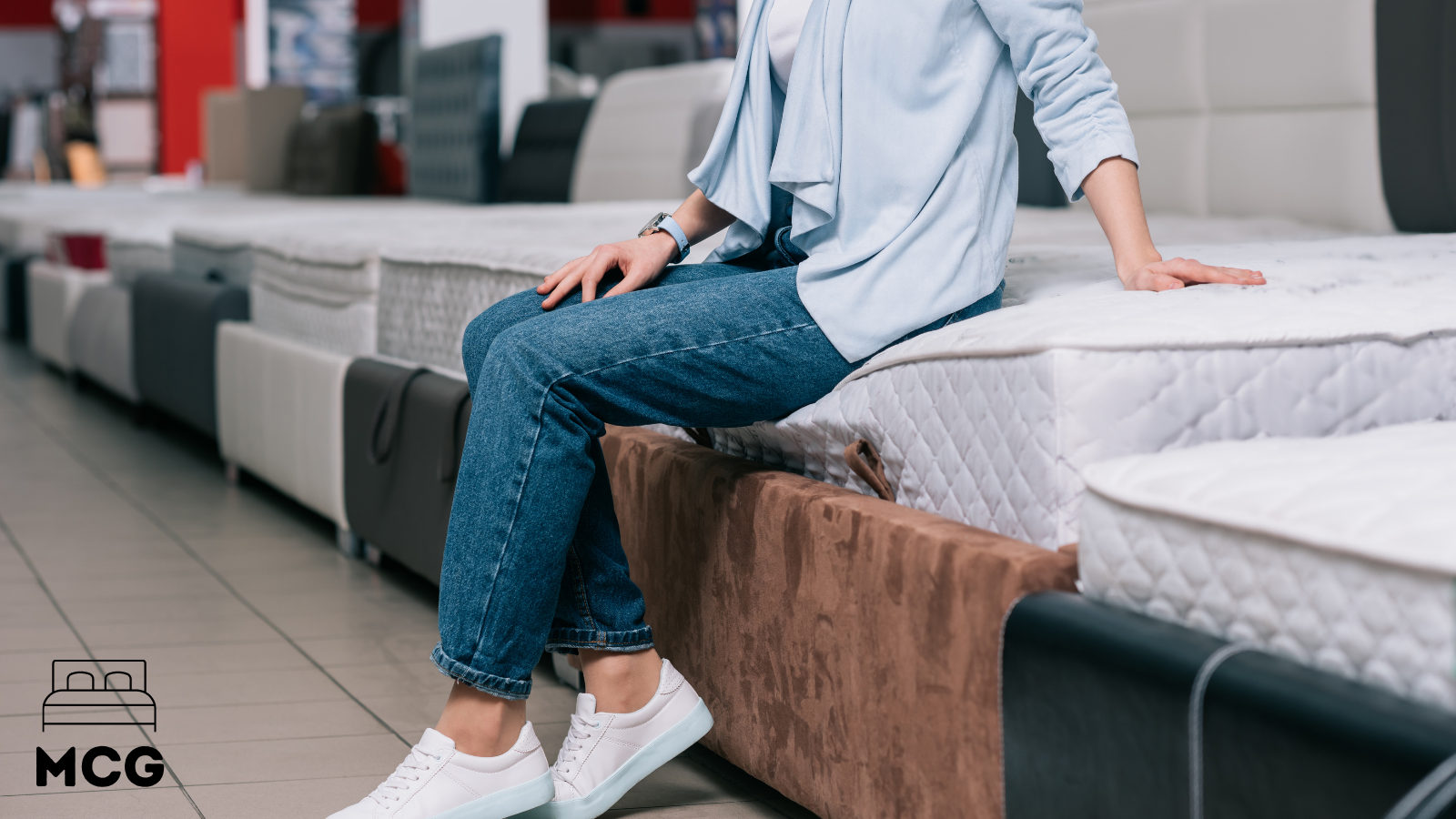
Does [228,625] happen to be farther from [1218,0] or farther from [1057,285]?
[1218,0]

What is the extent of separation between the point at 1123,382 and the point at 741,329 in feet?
1.13

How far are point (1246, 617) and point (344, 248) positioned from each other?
2006mm

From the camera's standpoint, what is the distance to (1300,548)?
82 cm

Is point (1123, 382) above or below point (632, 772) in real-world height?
above

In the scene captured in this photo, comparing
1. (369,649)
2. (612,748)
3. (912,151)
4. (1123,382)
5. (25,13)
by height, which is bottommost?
(369,649)

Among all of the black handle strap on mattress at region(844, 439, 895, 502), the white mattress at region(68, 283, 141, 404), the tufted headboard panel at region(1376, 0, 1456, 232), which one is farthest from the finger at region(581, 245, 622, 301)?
the white mattress at region(68, 283, 141, 404)

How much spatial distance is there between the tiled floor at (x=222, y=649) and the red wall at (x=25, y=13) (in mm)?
13781

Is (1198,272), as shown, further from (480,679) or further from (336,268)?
(336,268)

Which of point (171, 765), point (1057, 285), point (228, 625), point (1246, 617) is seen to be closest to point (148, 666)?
point (228, 625)

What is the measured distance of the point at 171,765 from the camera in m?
1.51

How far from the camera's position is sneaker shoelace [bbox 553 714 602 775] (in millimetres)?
1320

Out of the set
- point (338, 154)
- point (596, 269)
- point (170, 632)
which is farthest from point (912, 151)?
point (338, 154)

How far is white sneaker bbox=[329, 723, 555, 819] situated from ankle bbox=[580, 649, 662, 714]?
0.34 ft

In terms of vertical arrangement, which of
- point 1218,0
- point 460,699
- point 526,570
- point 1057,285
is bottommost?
point 460,699
